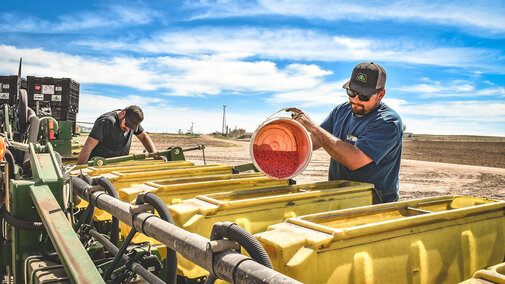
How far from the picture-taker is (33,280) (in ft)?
6.90

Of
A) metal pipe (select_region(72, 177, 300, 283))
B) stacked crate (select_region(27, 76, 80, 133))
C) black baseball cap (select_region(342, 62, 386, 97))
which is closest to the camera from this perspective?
metal pipe (select_region(72, 177, 300, 283))

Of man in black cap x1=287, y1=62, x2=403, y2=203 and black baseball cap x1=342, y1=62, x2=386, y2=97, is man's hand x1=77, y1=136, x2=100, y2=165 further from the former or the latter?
black baseball cap x1=342, y1=62, x2=386, y2=97

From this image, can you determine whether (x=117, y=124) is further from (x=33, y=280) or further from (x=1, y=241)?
(x=33, y=280)

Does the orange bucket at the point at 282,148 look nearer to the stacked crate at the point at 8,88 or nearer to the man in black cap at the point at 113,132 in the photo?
the man in black cap at the point at 113,132

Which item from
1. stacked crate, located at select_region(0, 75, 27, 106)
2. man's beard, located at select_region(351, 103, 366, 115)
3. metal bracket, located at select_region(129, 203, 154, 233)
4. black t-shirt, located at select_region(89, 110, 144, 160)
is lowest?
metal bracket, located at select_region(129, 203, 154, 233)

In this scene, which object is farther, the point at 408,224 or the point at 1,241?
the point at 1,241

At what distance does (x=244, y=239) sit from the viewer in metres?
1.34

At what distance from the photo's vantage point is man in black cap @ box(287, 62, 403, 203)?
121 inches

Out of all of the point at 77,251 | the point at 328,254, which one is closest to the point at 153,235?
the point at 77,251

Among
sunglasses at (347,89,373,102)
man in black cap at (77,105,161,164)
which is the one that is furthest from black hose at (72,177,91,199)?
man in black cap at (77,105,161,164)

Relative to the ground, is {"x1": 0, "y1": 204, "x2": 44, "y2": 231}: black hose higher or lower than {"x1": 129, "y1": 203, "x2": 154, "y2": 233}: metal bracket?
lower

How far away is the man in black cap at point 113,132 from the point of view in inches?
223

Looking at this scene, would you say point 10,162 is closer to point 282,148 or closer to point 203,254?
point 282,148

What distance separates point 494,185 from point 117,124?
11.8 m
